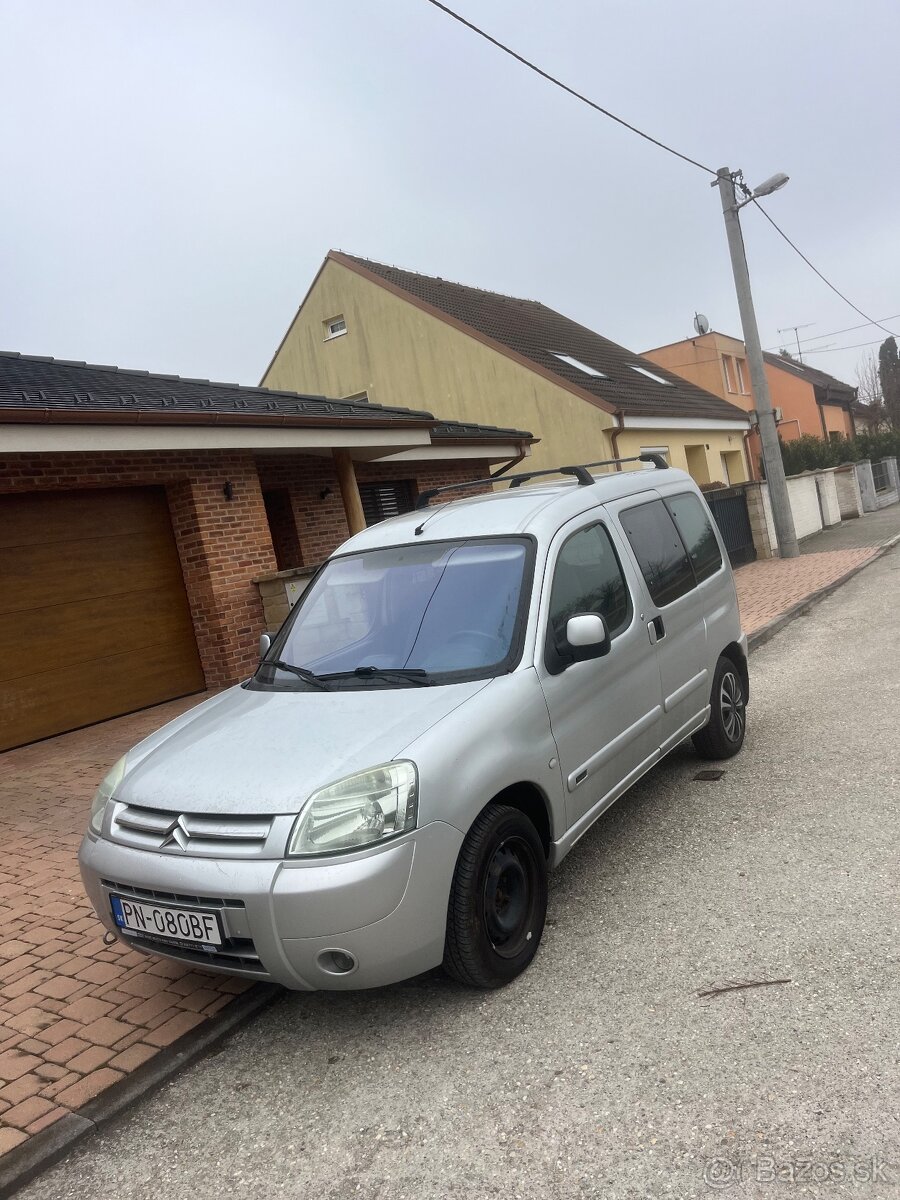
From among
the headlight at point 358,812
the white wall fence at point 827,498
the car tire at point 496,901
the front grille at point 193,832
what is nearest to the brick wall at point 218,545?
the front grille at point 193,832

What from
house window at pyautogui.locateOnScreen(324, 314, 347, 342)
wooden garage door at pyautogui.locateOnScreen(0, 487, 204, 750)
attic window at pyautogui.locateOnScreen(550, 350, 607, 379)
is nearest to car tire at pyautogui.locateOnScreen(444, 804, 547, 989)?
wooden garage door at pyautogui.locateOnScreen(0, 487, 204, 750)

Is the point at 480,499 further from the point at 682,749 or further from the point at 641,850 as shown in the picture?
the point at 682,749

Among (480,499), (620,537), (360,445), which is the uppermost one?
(360,445)

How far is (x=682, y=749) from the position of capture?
5.96 metres

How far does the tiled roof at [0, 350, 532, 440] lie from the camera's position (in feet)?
26.0

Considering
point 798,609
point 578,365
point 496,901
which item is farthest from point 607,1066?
point 578,365

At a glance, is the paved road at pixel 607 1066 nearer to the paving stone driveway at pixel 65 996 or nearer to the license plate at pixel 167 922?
the paving stone driveway at pixel 65 996

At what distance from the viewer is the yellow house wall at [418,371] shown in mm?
18969

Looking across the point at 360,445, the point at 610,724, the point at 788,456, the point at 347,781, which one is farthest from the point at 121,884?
the point at 788,456

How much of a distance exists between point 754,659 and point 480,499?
17.0 ft

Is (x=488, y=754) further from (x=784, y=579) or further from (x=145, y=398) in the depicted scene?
(x=784, y=579)

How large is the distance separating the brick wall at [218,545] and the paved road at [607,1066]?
626 cm

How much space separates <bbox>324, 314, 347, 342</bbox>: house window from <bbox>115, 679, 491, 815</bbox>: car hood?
2026 cm

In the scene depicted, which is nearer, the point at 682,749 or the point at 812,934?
the point at 812,934
